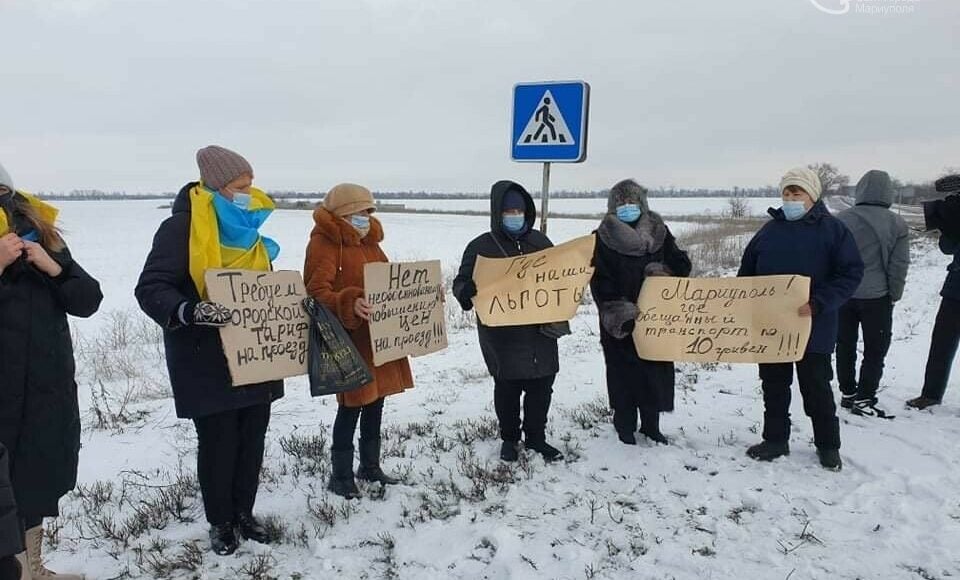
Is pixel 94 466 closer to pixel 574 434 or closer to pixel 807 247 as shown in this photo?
pixel 574 434

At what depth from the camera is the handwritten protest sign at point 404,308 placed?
4004 millimetres

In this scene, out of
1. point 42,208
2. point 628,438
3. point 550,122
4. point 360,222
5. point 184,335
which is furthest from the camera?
point 550,122

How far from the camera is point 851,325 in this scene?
234 inches

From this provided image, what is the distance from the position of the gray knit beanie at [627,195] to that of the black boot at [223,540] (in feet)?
11.5

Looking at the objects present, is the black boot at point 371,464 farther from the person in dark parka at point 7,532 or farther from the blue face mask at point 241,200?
the person in dark parka at point 7,532

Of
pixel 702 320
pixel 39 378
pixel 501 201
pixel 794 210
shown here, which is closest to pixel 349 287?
pixel 501 201

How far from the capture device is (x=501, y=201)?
179 inches

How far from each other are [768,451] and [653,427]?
0.88 m

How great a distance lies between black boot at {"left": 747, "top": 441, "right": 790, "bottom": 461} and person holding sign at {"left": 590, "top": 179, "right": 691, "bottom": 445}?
68 cm

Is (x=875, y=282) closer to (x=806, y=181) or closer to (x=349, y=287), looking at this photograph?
(x=806, y=181)

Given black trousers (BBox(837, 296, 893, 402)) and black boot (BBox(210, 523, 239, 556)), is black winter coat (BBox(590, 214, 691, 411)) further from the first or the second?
black boot (BBox(210, 523, 239, 556))

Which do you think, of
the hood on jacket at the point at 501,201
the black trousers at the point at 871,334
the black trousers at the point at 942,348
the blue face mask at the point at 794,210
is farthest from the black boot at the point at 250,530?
the black trousers at the point at 942,348

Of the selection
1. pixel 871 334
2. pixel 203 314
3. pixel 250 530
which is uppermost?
pixel 203 314

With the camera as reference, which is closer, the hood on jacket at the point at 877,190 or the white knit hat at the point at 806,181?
the white knit hat at the point at 806,181
